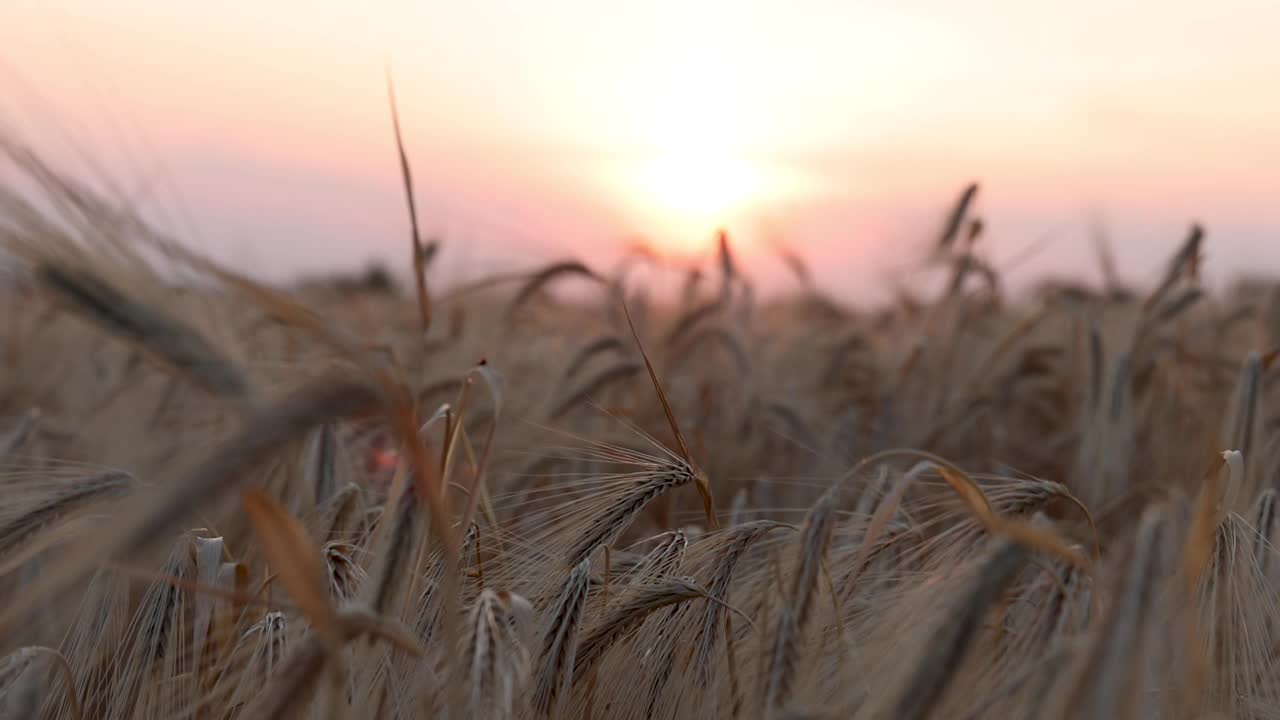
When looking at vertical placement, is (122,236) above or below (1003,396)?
above

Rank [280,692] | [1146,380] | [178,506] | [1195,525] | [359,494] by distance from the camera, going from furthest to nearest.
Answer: [1146,380] → [359,494] → [1195,525] → [280,692] → [178,506]

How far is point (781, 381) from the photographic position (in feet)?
11.2

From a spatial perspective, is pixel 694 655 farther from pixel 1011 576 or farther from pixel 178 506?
pixel 178 506

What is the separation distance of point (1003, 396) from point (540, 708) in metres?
2.61

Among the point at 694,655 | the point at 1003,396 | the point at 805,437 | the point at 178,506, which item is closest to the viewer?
the point at 178,506

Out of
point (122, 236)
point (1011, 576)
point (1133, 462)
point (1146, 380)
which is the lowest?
point (1133, 462)

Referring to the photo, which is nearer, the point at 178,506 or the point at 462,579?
the point at 178,506

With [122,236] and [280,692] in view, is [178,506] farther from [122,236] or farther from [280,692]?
[122,236]

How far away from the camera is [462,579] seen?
3.75 feet

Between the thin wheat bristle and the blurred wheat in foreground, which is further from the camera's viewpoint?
the thin wheat bristle

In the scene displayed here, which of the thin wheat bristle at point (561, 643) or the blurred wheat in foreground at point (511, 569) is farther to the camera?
the thin wheat bristle at point (561, 643)

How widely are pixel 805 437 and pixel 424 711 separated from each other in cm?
190

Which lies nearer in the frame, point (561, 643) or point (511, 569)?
point (561, 643)

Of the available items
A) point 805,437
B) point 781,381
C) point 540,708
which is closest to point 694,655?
point 540,708
